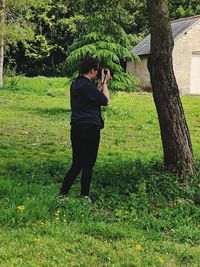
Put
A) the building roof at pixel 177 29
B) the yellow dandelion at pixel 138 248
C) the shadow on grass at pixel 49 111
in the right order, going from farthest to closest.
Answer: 1. the building roof at pixel 177 29
2. the shadow on grass at pixel 49 111
3. the yellow dandelion at pixel 138 248

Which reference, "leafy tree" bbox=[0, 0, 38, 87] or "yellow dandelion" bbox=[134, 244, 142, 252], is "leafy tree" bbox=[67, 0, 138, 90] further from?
"yellow dandelion" bbox=[134, 244, 142, 252]

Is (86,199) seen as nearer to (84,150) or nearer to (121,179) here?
(84,150)

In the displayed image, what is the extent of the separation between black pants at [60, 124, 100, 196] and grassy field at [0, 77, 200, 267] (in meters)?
0.26

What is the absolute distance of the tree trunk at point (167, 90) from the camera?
7969 mm

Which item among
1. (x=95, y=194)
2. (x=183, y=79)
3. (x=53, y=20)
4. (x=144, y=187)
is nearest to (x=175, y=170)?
(x=144, y=187)

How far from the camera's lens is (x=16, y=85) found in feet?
102

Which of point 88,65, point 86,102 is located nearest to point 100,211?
point 86,102

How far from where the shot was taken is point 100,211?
6.60 metres

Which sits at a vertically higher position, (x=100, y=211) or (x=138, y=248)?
(x=138, y=248)

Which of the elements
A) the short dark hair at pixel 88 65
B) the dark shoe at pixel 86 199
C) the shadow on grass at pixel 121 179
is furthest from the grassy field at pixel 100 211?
the short dark hair at pixel 88 65

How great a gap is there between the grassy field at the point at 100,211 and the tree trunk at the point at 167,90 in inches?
15.7

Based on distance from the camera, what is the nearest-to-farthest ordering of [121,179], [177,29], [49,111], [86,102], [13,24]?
1. [86,102]
2. [121,179]
3. [49,111]
4. [13,24]
5. [177,29]

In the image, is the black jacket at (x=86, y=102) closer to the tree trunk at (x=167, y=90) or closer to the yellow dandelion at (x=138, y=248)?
the tree trunk at (x=167, y=90)

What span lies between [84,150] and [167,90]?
2.03 m
